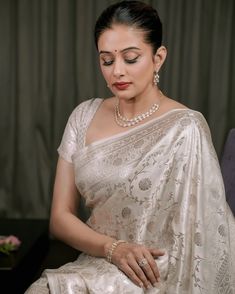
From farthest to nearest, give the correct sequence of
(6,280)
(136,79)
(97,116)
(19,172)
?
(19,172)
(6,280)
(97,116)
(136,79)

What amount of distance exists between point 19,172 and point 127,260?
61.3 inches

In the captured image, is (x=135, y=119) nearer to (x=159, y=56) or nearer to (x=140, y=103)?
(x=140, y=103)

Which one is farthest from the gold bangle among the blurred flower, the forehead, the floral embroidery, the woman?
the blurred flower

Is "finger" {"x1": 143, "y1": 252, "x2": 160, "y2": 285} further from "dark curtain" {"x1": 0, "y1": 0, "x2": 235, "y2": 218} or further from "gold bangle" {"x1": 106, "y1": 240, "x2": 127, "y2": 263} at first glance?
"dark curtain" {"x1": 0, "y1": 0, "x2": 235, "y2": 218}

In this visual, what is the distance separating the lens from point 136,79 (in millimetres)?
1471

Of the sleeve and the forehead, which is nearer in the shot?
the forehead

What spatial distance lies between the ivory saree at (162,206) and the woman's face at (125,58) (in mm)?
132

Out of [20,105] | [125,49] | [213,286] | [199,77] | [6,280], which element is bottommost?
[6,280]

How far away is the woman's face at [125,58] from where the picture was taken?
144 centimetres

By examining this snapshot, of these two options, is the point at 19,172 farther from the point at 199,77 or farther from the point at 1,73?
the point at 199,77

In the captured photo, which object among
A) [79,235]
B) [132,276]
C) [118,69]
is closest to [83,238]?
[79,235]

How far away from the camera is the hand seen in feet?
4.34

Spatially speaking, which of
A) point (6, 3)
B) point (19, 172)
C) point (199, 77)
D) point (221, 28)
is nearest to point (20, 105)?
point (19, 172)

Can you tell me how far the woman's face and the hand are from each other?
460mm
